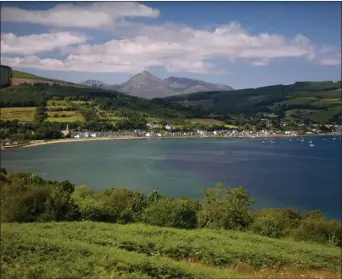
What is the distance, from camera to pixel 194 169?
45.8m

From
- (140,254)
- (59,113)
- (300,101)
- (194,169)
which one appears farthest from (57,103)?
(300,101)

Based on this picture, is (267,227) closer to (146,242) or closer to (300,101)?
(146,242)

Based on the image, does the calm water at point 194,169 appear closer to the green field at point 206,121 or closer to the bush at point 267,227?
the bush at point 267,227

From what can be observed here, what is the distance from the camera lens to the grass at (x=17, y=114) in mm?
56375

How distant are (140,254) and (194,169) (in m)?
39.6

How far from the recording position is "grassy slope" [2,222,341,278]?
4.84 m

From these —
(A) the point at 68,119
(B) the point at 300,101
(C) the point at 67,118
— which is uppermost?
(B) the point at 300,101

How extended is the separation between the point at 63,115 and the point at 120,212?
63.5 metres

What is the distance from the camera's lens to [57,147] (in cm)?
6344

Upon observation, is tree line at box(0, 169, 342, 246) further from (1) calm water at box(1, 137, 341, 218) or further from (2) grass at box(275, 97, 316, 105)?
(2) grass at box(275, 97, 316, 105)

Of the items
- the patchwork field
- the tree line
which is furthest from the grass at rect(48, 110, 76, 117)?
the tree line

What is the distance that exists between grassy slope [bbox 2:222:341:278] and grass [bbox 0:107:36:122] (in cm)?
5204

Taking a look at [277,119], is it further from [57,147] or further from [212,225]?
[212,225]

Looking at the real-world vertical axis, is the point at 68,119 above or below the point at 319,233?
above
